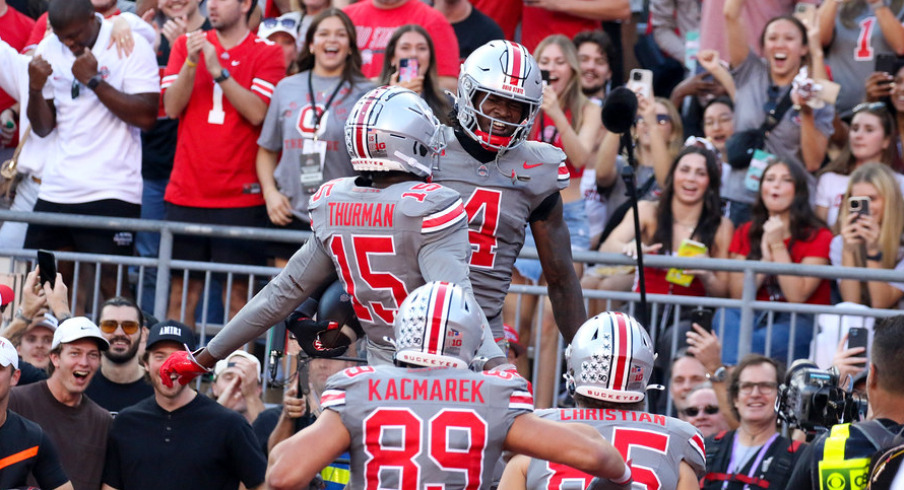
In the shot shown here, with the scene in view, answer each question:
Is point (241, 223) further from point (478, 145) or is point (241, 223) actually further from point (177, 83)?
point (478, 145)

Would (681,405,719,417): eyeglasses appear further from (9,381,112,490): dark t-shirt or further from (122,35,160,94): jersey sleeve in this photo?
(122,35,160,94): jersey sleeve

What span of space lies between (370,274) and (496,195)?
2.59ft

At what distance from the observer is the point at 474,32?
36.7 feet

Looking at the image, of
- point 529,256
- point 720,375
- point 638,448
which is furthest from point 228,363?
point 638,448

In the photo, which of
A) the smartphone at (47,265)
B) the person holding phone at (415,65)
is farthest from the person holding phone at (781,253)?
the smartphone at (47,265)

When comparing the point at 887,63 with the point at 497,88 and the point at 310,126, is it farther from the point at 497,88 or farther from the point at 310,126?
the point at 497,88

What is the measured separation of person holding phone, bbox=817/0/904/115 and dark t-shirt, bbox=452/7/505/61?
248cm

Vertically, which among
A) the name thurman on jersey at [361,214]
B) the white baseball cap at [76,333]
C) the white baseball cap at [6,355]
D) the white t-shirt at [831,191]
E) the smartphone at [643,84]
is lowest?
the white baseball cap at [6,355]

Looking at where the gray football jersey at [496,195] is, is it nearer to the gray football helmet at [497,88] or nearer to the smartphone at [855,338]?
the gray football helmet at [497,88]

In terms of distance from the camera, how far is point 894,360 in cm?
497

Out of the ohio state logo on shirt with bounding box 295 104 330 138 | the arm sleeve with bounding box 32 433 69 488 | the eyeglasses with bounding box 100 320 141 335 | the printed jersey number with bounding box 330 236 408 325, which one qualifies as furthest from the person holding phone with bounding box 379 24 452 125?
the printed jersey number with bounding box 330 236 408 325

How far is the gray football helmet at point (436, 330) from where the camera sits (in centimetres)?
480

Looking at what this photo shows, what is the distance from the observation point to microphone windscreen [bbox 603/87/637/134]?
6.96 metres

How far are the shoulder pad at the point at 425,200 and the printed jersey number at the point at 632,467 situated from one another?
1079mm
